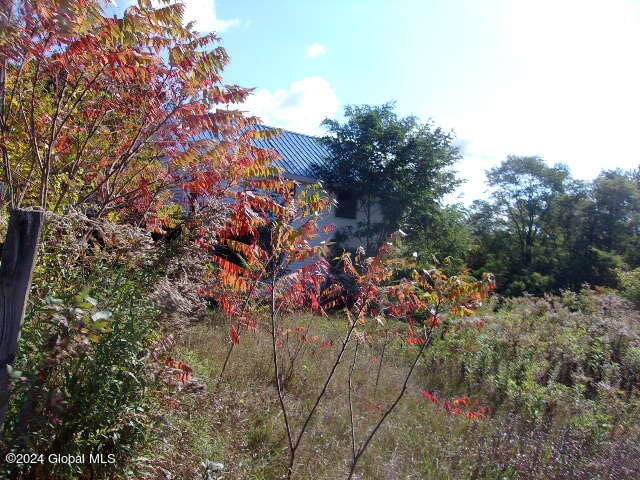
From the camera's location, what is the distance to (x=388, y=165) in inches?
714

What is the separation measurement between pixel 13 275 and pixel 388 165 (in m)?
16.5

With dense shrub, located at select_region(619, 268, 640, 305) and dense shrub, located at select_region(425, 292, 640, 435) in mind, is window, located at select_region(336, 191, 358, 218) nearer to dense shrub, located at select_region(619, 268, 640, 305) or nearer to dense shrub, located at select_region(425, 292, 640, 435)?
dense shrub, located at select_region(425, 292, 640, 435)

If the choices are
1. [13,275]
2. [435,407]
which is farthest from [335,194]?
[13,275]

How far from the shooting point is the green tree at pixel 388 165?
59.0 feet

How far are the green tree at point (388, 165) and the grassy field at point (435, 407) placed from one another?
8280mm

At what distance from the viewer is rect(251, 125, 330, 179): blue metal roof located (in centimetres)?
1864

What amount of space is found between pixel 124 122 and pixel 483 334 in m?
7.72

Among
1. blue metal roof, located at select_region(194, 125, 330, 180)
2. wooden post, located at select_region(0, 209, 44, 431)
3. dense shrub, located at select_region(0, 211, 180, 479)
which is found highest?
blue metal roof, located at select_region(194, 125, 330, 180)

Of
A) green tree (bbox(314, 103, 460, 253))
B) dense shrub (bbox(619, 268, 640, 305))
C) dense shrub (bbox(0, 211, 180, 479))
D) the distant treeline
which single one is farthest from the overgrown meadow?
the distant treeline

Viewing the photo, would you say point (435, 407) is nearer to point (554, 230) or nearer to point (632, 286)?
point (632, 286)

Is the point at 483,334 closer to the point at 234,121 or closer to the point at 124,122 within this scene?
the point at 234,121

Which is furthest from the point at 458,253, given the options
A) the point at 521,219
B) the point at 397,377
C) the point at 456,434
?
the point at 456,434

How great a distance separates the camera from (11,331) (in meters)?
2.38

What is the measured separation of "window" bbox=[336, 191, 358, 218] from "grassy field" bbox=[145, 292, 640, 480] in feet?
30.5
